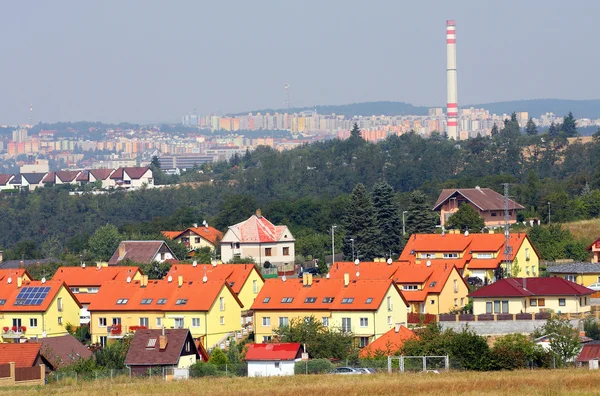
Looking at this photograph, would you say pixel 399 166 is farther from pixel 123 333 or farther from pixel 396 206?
pixel 123 333

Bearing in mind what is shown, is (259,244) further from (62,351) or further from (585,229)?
(62,351)

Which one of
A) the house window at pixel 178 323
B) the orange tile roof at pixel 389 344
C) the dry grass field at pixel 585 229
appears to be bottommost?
the house window at pixel 178 323

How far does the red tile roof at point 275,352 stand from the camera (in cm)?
3641

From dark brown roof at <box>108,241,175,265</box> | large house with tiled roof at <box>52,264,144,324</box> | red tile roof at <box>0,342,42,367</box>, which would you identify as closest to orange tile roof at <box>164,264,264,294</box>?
large house with tiled roof at <box>52,264,144,324</box>

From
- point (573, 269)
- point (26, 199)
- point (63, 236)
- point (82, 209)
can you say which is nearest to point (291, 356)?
point (573, 269)

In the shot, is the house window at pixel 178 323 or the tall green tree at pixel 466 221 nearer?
the house window at pixel 178 323

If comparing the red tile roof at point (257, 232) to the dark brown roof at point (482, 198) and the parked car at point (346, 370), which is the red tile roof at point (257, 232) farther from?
the parked car at point (346, 370)

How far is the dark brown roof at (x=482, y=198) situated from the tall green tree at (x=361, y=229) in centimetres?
1048

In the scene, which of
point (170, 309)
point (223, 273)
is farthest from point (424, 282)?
point (170, 309)

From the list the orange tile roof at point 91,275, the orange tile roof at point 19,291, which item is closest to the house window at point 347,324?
the orange tile roof at point 19,291

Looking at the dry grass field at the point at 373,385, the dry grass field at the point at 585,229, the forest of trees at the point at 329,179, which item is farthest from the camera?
the forest of trees at the point at 329,179

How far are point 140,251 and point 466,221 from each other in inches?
687

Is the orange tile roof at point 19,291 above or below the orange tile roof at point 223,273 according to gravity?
below

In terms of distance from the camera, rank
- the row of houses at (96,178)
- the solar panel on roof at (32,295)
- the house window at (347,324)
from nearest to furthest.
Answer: the house window at (347,324), the solar panel on roof at (32,295), the row of houses at (96,178)
